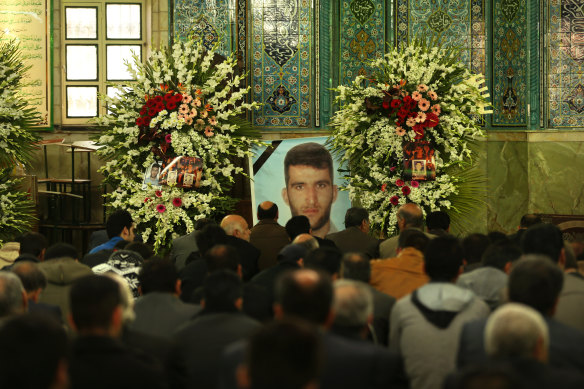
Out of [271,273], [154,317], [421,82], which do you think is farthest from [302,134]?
[154,317]

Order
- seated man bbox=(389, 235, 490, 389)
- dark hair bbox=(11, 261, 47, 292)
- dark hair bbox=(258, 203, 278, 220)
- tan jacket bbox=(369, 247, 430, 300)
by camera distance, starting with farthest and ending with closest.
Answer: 1. dark hair bbox=(258, 203, 278, 220)
2. tan jacket bbox=(369, 247, 430, 300)
3. dark hair bbox=(11, 261, 47, 292)
4. seated man bbox=(389, 235, 490, 389)

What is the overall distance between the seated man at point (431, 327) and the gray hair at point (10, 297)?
189 centimetres

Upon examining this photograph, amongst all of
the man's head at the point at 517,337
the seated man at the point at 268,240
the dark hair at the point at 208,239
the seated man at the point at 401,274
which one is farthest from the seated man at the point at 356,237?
the man's head at the point at 517,337

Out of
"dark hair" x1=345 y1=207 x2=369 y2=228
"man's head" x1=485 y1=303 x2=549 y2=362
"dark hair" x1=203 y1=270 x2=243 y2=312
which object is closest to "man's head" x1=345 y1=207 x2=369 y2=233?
"dark hair" x1=345 y1=207 x2=369 y2=228

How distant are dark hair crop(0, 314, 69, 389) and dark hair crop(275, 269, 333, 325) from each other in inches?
35.2

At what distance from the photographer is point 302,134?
471 inches

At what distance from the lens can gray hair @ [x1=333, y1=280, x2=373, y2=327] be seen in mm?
3590

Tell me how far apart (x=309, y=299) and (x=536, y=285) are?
1.10 metres

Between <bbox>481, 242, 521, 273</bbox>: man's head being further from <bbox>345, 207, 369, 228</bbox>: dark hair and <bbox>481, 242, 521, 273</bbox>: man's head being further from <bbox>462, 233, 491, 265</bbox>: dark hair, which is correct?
<bbox>345, 207, 369, 228</bbox>: dark hair

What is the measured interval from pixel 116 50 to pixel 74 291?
925 centimetres

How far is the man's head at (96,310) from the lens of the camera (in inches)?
135

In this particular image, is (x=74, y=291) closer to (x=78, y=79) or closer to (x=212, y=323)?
(x=212, y=323)

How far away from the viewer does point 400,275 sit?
550 centimetres

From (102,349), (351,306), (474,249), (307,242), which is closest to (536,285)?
A: (351,306)
